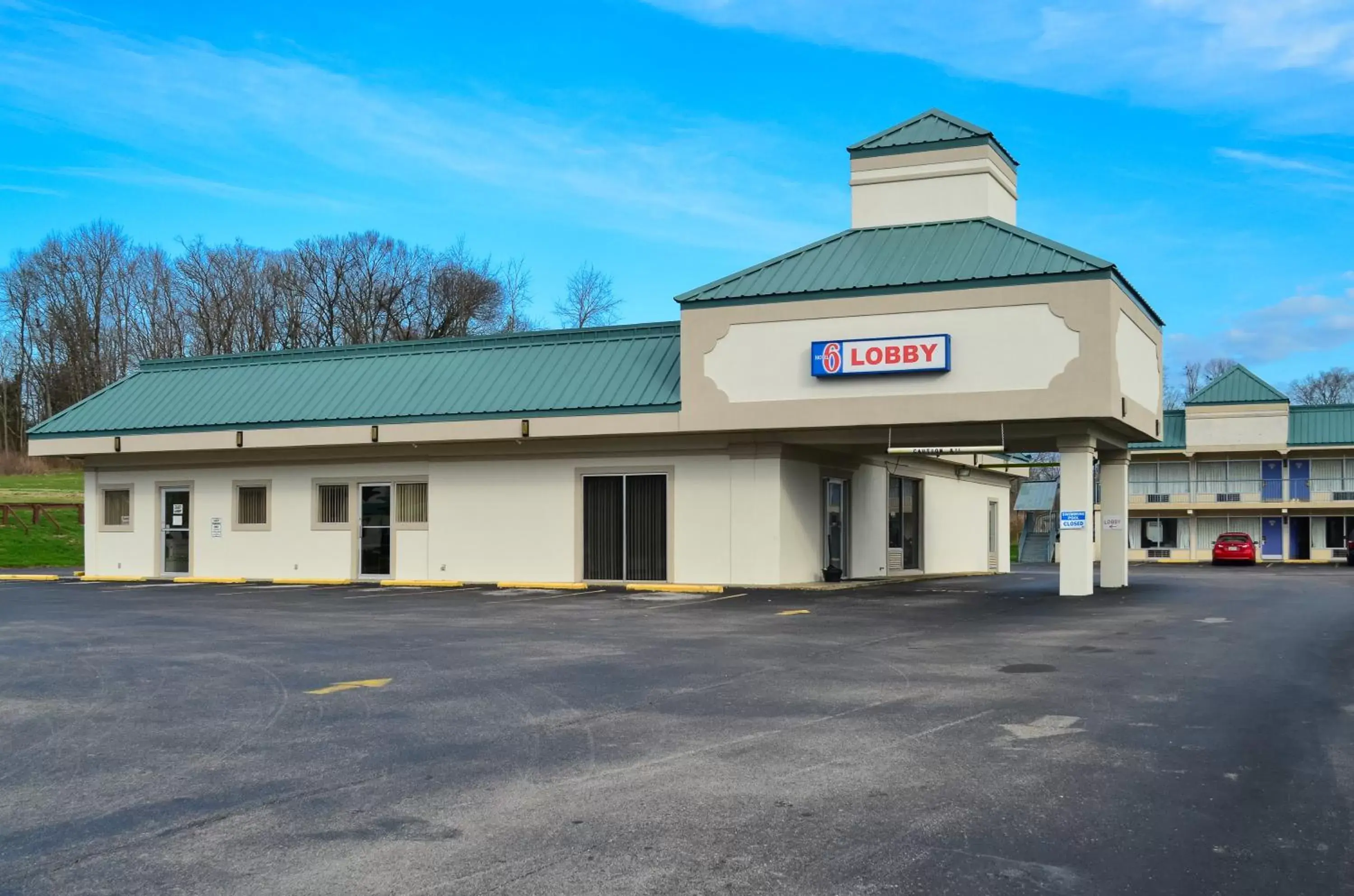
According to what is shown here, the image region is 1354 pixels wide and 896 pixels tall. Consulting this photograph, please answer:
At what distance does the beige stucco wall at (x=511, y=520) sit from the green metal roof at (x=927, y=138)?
22.6 feet

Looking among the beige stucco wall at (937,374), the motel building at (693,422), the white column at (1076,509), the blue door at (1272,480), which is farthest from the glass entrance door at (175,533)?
the blue door at (1272,480)

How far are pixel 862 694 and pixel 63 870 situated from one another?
6864 millimetres

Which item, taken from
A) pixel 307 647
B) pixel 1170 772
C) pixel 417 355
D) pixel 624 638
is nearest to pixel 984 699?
pixel 1170 772

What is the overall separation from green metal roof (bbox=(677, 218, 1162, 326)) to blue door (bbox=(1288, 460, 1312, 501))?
44296mm

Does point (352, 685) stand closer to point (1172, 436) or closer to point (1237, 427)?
point (1237, 427)

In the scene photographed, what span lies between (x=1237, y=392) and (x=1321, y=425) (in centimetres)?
431

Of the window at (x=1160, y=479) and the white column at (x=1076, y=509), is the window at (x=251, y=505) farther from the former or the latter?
the window at (x=1160, y=479)

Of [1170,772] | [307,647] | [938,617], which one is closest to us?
[1170,772]

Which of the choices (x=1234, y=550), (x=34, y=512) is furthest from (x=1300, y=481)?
(x=34, y=512)

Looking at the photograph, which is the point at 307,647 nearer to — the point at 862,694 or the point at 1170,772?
the point at 862,694

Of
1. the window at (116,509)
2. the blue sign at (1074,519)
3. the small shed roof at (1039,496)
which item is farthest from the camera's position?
the small shed roof at (1039,496)

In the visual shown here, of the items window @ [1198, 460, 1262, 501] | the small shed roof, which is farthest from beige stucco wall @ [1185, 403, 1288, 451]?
the small shed roof

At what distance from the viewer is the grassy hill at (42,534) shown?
40.1 m

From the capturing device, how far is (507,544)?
2698 cm
